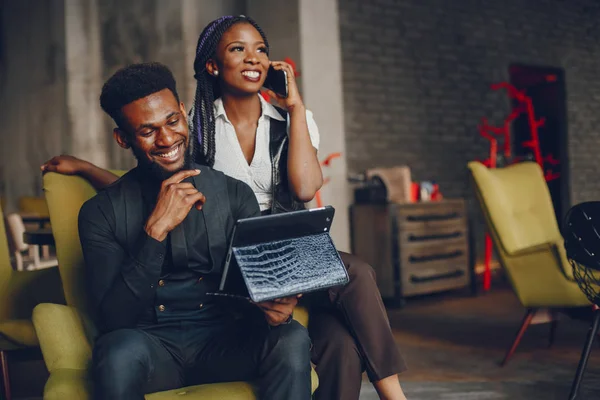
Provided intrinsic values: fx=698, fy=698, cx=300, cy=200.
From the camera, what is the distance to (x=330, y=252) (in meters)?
1.61

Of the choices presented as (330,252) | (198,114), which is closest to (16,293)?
(198,114)

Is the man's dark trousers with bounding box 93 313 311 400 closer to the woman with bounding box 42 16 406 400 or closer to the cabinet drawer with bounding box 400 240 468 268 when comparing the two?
the woman with bounding box 42 16 406 400

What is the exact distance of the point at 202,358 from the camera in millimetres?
1636

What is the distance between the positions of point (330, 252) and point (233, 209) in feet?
1.00

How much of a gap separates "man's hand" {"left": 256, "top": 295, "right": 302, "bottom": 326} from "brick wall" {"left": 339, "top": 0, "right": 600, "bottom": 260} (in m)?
4.11

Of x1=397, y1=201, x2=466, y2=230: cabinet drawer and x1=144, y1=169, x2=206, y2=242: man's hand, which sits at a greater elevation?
x1=144, y1=169, x2=206, y2=242: man's hand

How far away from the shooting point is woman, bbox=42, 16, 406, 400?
186cm

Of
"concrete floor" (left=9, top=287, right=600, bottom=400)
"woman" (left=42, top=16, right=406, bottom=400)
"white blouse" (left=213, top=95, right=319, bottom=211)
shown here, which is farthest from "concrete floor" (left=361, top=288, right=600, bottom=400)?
"white blouse" (left=213, top=95, right=319, bottom=211)

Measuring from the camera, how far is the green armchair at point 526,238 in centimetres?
307

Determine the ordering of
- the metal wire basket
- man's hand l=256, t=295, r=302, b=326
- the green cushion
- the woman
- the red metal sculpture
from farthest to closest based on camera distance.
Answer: the red metal sculpture, the green cushion, the metal wire basket, the woman, man's hand l=256, t=295, r=302, b=326

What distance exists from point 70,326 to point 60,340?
1.9 inches

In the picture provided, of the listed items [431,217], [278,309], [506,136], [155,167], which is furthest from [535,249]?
[506,136]

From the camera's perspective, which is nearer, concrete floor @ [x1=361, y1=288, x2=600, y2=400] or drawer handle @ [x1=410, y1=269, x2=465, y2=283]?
concrete floor @ [x1=361, y1=288, x2=600, y2=400]

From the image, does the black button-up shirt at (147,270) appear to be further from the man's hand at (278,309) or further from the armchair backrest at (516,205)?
the armchair backrest at (516,205)
